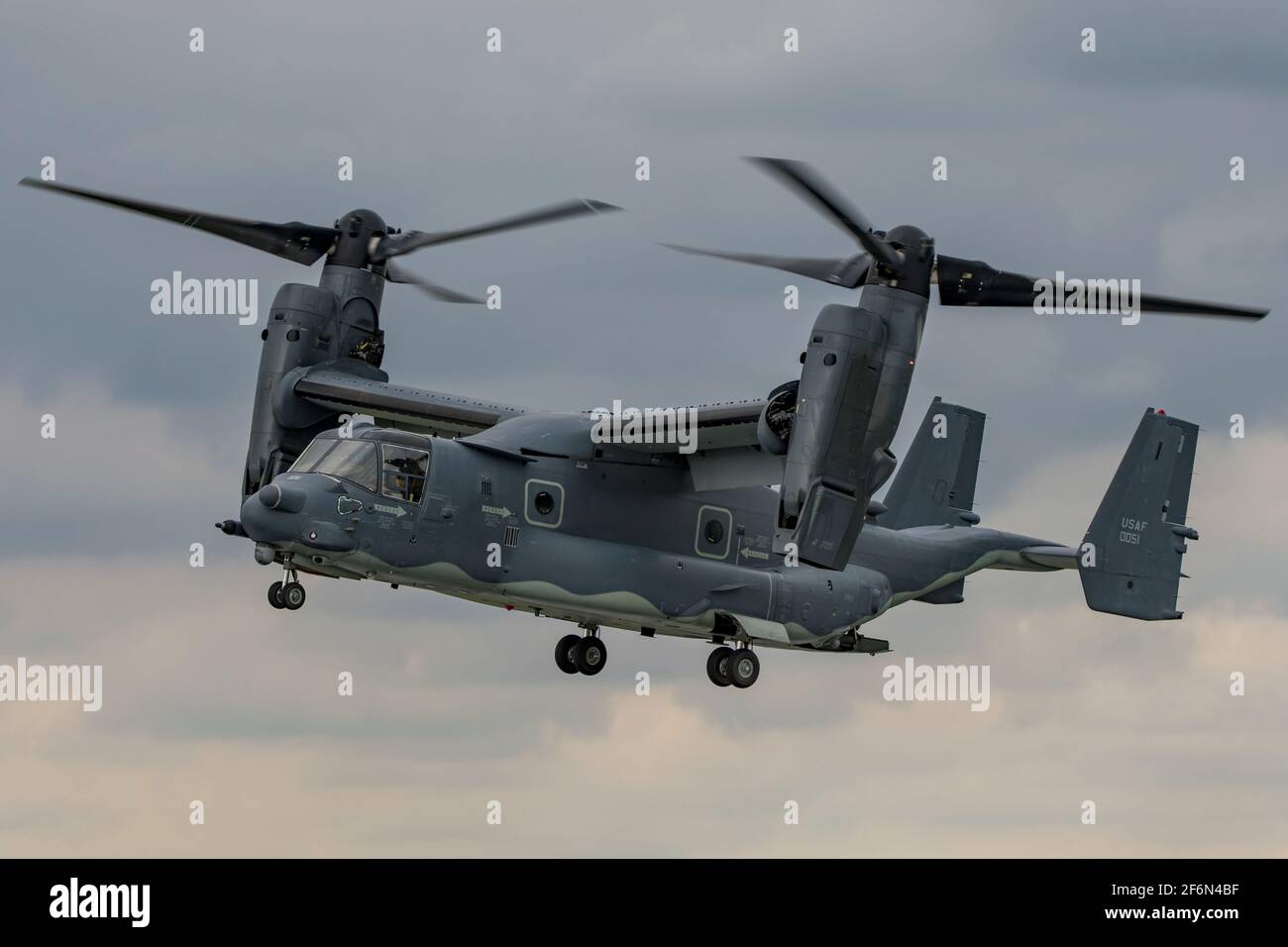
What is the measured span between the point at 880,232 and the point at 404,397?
931 cm

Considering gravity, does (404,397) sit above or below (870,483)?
above

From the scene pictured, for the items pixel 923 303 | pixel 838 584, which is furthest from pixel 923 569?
pixel 923 303

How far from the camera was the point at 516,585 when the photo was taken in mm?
32938

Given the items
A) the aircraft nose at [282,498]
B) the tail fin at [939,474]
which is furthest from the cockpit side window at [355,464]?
the tail fin at [939,474]

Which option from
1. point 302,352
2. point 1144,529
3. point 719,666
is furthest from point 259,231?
point 1144,529

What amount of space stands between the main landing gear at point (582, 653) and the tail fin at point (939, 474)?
7.12 m

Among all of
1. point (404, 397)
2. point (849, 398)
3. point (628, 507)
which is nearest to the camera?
point (849, 398)

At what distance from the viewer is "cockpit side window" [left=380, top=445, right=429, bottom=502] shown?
31906mm

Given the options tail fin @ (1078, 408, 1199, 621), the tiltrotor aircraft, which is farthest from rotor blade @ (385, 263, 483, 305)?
tail fin @ (1078, 408, 1199, 621)

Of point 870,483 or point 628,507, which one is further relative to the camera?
point 628,507

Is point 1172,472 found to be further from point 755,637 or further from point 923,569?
point 755,637

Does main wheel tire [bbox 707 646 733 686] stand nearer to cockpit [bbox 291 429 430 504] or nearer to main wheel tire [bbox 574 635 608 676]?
main wheel tire [bbox 574 635 608 676]

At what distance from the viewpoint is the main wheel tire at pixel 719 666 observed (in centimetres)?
3544

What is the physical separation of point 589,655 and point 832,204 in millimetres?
8876
